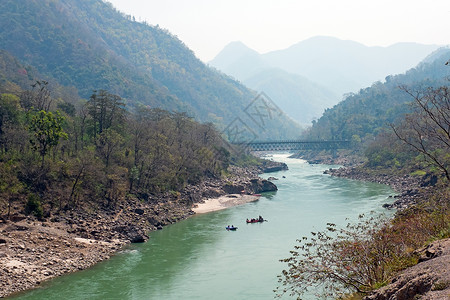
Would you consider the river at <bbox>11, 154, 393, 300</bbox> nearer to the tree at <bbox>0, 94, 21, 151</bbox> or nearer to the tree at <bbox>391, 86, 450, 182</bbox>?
the tree at <bbox>391, 86, 450, 182</bbox>

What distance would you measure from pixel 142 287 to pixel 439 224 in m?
18.4

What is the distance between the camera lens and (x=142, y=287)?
29.3 metres

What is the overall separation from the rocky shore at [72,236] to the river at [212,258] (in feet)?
3.92

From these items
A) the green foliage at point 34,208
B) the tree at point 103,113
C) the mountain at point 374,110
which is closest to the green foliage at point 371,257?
the green foliage at point 34,208

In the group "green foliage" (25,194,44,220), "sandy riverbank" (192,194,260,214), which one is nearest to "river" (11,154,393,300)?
"sandy riverbank" (192,194,260,214)

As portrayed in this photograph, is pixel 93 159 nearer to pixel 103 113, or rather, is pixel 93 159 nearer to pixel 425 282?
pixel 103 113

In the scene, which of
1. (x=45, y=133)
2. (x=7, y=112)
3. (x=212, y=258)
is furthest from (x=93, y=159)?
(x=212, y=258)

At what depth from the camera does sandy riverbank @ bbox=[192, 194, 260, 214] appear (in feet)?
179

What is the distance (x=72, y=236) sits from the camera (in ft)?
119

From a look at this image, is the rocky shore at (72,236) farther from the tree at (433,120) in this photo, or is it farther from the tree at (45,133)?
the tree at (433,120)

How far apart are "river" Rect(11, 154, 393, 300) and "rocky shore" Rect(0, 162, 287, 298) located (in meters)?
1.20

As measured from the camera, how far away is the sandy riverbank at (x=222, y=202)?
5442cm

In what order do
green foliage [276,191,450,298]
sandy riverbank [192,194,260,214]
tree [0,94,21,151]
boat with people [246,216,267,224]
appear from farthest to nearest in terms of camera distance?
sandy riverbank [192,194,260,214], boat with people [246,216,267,224], tree [0,94,21,151], green foliage [276,191,450,298]

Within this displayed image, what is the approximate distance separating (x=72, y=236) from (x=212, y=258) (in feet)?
37.4
